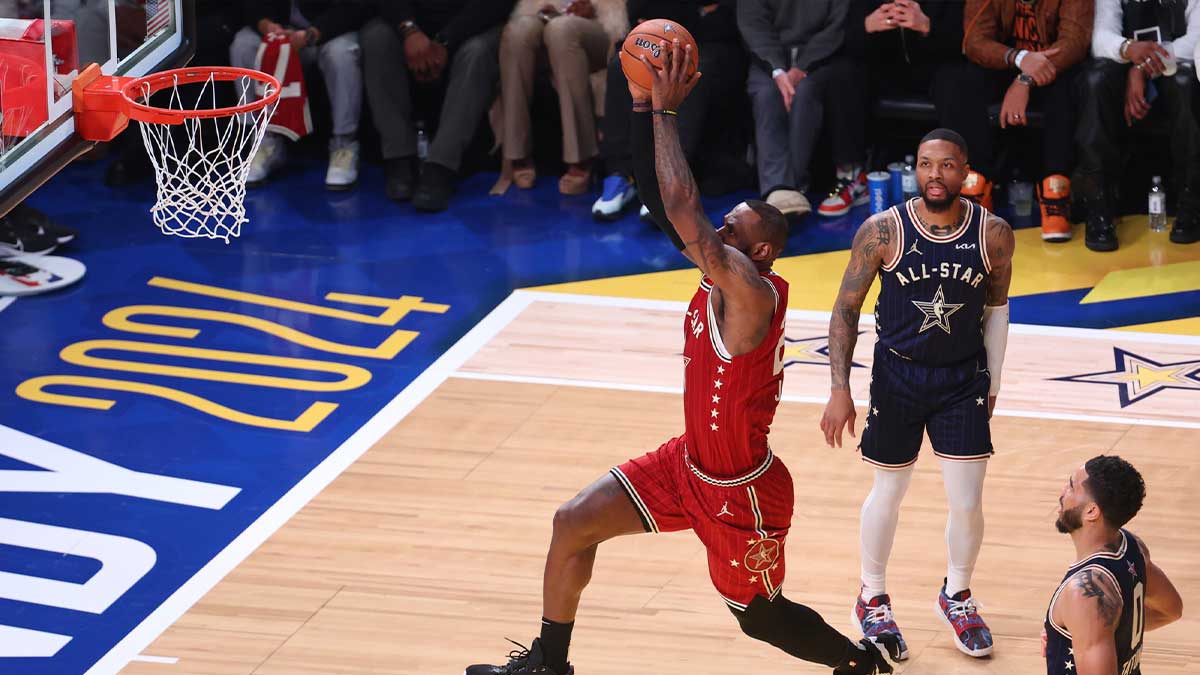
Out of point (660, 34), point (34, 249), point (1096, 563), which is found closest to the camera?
point (1096, 563)

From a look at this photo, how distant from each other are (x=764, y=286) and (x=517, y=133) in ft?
21.1

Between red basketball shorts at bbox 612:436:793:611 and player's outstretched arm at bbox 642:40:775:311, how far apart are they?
1.95 ft

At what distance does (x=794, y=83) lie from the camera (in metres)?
10.4

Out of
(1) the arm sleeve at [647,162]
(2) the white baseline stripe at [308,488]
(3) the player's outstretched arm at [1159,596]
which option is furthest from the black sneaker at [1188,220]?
(1) the arm sleeve at [647,162]

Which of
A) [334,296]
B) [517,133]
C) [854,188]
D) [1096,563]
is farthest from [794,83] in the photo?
[1096,563]

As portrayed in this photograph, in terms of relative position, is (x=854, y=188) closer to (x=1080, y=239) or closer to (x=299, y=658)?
(x=1080, y=239)

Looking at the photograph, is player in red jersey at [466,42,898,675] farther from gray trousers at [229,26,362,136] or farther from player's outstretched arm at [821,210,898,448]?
gray trousers at [229,26,362,136]

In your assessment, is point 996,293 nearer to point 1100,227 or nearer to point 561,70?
point 1100,227

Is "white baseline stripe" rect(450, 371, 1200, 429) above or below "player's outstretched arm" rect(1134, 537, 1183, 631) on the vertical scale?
below

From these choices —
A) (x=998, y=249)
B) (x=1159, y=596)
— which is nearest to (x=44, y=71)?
(x=998, y=249)

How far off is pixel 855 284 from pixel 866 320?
339cm

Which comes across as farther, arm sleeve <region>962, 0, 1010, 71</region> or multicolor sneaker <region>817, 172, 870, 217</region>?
multicolor sneaker <region>817, 172, 870, 217</region>

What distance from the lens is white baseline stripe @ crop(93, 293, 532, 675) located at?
239 inches

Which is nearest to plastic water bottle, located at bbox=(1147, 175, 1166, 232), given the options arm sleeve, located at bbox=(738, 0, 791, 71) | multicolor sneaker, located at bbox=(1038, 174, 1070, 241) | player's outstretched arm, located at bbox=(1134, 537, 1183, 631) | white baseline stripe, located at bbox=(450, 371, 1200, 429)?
multicolor sneaker, located at bbox=(1038, 174, 1070, 241)
